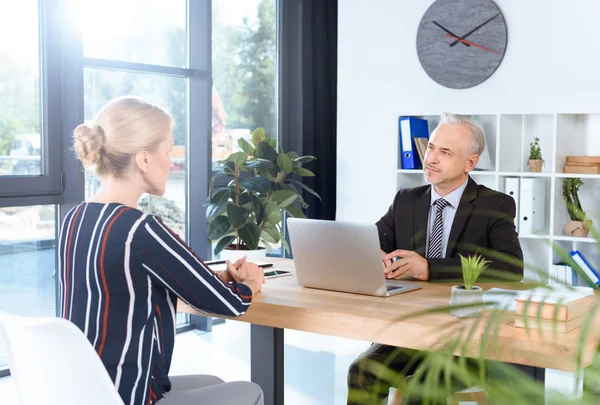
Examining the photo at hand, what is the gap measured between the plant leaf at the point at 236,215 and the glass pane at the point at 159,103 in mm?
607

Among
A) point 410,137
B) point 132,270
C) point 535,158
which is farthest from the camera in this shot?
point 410,137

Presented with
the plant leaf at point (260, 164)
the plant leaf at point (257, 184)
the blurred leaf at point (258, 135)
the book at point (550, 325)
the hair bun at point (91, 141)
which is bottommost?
the book at point (550, 325)

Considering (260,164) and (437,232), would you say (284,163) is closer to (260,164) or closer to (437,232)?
(260,164)

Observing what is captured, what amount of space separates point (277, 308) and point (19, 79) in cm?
267

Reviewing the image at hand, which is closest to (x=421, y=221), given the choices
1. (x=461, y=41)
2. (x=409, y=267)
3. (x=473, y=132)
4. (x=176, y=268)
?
(x=473, y=132)

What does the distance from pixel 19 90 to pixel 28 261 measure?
956mm

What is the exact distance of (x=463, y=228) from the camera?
2.99 m

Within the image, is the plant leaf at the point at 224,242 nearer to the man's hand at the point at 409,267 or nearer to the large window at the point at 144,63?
the large window at the point at 144,63

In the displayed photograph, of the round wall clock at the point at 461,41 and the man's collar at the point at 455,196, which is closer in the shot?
the man's collar at the point at 455,196

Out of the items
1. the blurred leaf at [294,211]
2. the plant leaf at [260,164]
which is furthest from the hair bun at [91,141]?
the blurred leaf at [294,211]

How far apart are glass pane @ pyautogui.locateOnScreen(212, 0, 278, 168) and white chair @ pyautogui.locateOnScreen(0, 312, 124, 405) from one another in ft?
13.0

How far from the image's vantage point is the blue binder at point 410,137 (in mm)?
5051

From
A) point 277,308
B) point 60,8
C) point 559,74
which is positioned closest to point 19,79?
point 60,8

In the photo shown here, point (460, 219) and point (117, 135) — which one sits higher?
point (117, 135)
